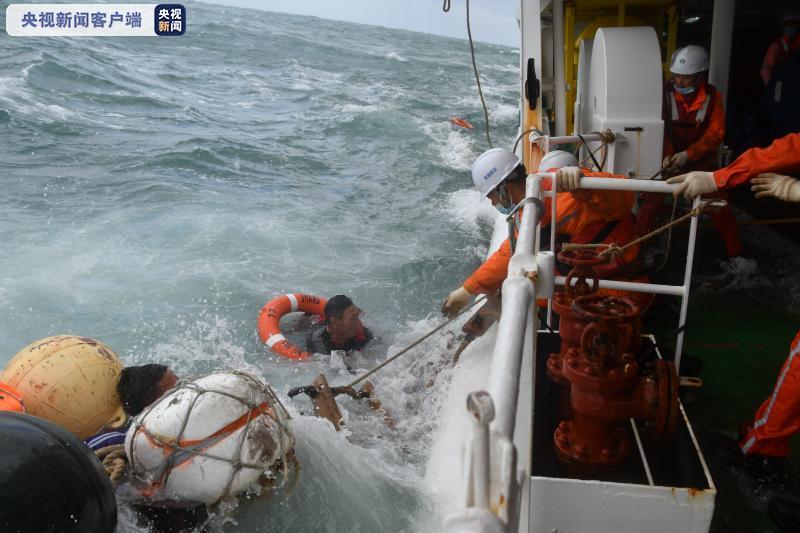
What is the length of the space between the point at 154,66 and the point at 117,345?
20.5m

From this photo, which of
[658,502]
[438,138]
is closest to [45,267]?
[658,502]

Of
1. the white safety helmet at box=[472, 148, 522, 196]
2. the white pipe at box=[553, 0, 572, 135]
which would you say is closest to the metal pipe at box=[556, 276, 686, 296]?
the white safety helmet at box=[472, 148, 522, 196]

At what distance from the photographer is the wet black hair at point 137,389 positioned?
11.6ft

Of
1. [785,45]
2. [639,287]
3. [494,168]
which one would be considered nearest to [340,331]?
[494,168]

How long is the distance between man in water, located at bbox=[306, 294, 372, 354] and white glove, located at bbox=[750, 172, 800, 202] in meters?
3.44

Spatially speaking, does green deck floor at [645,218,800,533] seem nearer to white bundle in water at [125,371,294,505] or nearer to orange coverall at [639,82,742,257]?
orange coverall at [639,82,742,257]

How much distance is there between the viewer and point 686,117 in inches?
207

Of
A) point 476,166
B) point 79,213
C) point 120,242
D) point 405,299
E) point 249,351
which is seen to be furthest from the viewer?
point 79,213

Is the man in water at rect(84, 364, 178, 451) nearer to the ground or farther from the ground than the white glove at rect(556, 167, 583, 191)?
nearer to the ground

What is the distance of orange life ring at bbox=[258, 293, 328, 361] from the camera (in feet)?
18.1

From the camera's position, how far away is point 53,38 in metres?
25.0

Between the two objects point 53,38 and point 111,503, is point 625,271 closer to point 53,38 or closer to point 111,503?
point 111,503

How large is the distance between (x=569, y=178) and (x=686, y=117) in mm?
Answer: 3006

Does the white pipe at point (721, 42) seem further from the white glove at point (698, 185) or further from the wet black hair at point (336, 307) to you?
the wet black hair at point (336, 307)
